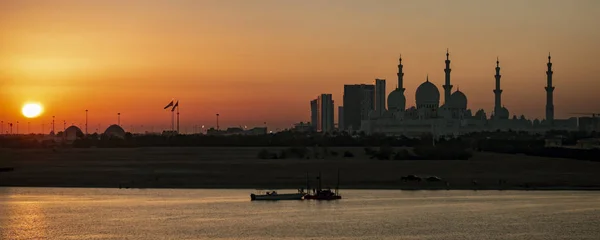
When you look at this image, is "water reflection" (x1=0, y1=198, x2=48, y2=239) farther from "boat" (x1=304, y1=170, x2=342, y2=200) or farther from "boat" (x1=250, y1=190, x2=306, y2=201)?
"boat" (x1=304, y1=170, x2=342, y2=200)

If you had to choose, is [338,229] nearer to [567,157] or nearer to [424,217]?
[424,217]

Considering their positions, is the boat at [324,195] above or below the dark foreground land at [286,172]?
below

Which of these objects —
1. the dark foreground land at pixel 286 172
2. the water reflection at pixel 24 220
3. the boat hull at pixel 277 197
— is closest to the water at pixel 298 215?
the water reflection at pixel 24 220

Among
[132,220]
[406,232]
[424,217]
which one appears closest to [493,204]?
[424,217]

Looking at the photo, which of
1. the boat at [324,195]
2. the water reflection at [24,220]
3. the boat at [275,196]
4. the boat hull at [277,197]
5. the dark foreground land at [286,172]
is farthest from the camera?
the dark foreground land at [286,172]

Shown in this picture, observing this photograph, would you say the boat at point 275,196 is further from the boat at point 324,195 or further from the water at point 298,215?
the water at point 298,215
